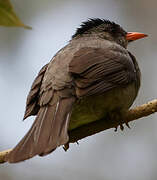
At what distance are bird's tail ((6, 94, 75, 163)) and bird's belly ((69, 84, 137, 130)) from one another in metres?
0.23

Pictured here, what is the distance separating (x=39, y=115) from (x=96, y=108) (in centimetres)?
61

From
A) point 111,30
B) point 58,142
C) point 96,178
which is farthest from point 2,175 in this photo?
point 58,142

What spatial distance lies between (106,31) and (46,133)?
2726 mm

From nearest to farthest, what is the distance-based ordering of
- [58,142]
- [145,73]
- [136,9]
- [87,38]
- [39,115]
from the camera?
[58,142]
[39,115]
[87,38]
[145,73]
[136,9]

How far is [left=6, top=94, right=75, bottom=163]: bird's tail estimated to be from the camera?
3260 millimetres

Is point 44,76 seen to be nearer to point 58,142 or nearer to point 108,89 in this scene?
point 108,89

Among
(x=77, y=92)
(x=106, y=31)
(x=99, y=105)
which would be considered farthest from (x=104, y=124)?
(x=106, y=31)

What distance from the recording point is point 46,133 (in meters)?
3.72

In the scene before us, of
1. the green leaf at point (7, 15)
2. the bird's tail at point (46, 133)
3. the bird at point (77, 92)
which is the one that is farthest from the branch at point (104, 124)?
the green leaf at point (7, 15)

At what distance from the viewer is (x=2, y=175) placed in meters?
8.26

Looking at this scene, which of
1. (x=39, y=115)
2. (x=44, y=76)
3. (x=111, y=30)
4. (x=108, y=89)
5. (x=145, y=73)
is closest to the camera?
(x=39, y=115)

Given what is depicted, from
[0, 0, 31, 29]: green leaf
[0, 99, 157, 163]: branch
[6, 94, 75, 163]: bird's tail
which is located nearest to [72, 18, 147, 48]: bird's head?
[0, 99, 157, 163]: branch

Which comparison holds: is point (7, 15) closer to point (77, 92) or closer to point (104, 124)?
point (77, 92)

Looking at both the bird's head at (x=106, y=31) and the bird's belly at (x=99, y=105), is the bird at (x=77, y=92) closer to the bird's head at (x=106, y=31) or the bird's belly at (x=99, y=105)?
the bird's belly at (x=99, y=105)
